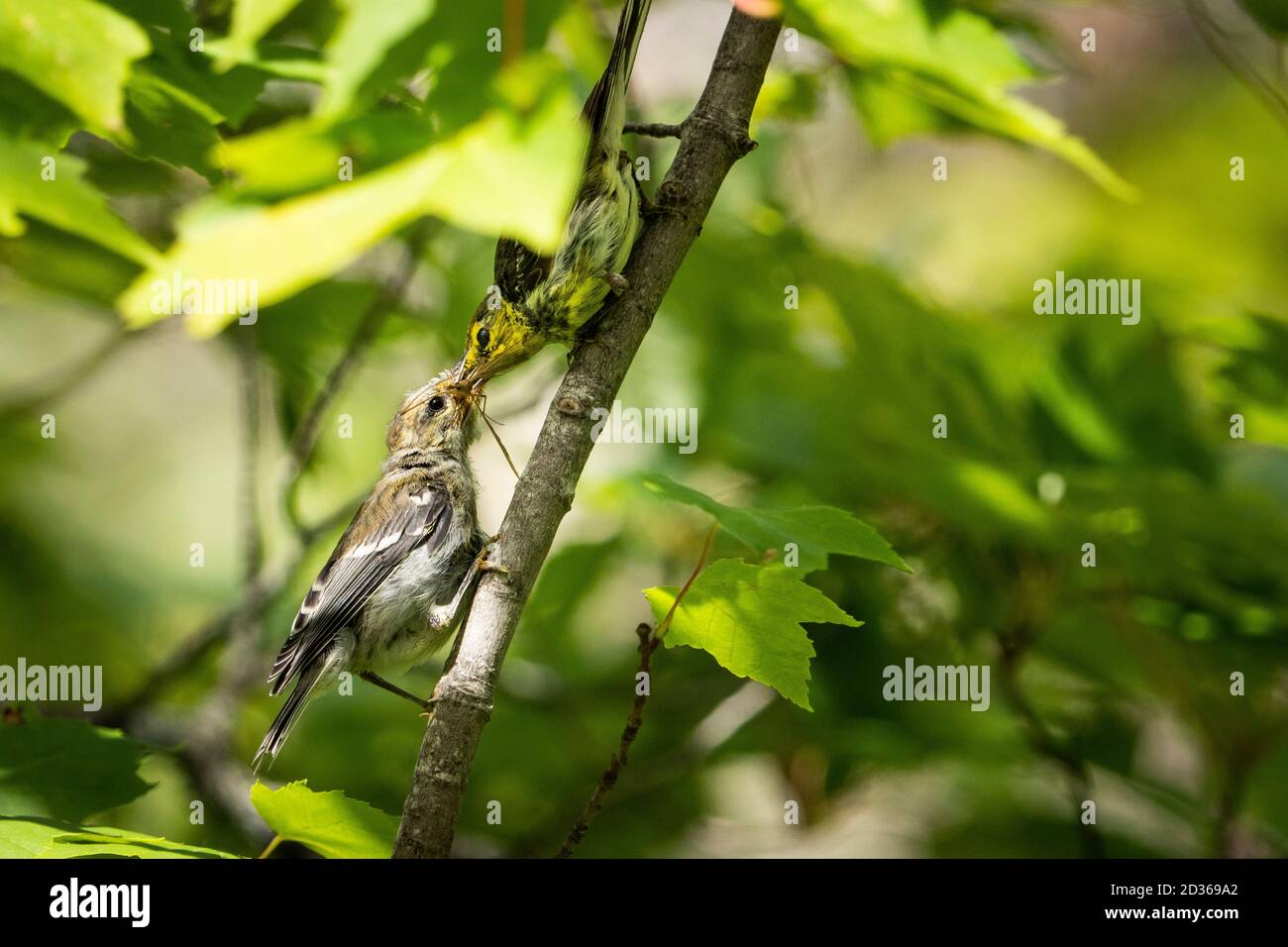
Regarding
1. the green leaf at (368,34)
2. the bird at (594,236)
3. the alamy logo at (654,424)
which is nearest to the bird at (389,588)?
the alamy logo at (654,424)

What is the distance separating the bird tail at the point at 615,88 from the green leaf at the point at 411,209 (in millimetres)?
913

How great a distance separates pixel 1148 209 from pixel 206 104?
268 inches

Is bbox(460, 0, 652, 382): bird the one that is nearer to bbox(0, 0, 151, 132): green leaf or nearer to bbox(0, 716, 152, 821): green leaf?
bbox(0, 0, 151, 132): green leaf

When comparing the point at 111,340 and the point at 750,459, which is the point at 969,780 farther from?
the point at 111,340

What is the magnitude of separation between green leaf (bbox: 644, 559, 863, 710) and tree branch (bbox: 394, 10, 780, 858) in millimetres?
194

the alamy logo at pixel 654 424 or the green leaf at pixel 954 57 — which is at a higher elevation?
the green leaf at pixel 954 57

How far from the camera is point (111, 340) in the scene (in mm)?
3020

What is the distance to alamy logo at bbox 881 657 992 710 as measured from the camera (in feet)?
9.47

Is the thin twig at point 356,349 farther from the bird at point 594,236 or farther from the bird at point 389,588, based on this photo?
the bird at point 594,236

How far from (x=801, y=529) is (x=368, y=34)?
0.84 m

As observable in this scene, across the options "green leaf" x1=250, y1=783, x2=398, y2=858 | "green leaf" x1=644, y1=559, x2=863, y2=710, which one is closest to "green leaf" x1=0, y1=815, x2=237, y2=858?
"green leaf" x1=250, y1=783, x2=398, y2=858

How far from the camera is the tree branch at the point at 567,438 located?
142 centimetres

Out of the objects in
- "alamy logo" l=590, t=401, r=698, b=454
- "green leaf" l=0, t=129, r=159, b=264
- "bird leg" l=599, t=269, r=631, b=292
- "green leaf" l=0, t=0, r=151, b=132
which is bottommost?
A: "bird leg" l=599, t=269, r=631, b=292
